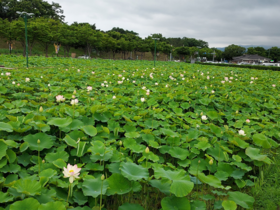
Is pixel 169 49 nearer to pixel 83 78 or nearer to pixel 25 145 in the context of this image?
pixel 83 78

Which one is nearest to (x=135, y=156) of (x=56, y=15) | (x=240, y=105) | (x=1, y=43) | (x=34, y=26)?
(x=240, y=105)

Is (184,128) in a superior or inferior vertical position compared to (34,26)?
inferior

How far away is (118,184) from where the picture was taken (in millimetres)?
1474

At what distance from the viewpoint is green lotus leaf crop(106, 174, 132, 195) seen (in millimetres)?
1432

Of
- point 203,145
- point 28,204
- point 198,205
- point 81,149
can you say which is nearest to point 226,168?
point 203,145

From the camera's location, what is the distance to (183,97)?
13.3ft

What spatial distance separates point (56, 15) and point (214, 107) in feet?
165

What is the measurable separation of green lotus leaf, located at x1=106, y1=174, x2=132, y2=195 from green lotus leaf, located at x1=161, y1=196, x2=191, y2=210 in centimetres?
27

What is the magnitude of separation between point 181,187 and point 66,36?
95.1 feet

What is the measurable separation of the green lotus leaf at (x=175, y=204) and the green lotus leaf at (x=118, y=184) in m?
0.27

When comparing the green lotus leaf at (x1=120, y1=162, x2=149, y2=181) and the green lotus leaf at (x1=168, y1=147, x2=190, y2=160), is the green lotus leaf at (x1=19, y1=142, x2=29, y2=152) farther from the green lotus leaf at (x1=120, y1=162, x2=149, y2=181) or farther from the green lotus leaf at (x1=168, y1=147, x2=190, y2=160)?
the green lotus leaf at (x1=168, y1=147, x2=190, y2=160)

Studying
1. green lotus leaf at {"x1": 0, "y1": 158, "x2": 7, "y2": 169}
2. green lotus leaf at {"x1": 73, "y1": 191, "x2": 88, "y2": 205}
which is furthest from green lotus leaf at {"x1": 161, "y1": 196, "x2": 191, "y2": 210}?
green lotus leaf at {"x1": 0, "y1": 158, "x2": 7, "y2": 169}

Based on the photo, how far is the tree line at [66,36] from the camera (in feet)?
74.5

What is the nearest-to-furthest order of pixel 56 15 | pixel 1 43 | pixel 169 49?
1. pixel 1 43
2. pixel 169 49
3. pixel 56 15
